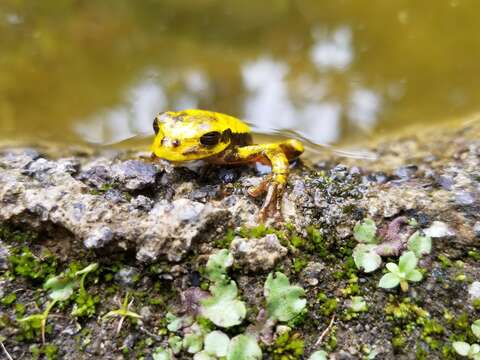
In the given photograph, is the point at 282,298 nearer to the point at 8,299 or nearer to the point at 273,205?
the point at 273,205

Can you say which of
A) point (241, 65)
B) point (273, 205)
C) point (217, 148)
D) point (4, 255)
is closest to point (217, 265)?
point (273, 205)

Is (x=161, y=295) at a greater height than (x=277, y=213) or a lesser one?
lesser

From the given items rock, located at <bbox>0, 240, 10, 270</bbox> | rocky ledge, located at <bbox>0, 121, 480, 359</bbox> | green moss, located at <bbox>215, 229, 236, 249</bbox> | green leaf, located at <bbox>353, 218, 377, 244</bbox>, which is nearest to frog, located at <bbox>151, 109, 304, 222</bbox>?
rocky ledge, located at <bbox>0, 121, 480, 359</bbox>

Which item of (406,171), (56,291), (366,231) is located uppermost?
(406,171)

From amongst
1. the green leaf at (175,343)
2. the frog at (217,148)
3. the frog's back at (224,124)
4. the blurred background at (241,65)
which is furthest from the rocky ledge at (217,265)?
the blurred background at (241,65)

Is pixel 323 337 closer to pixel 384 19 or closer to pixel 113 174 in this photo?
pixel 113 174

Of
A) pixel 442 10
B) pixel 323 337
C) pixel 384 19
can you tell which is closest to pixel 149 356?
pixel 323 337
